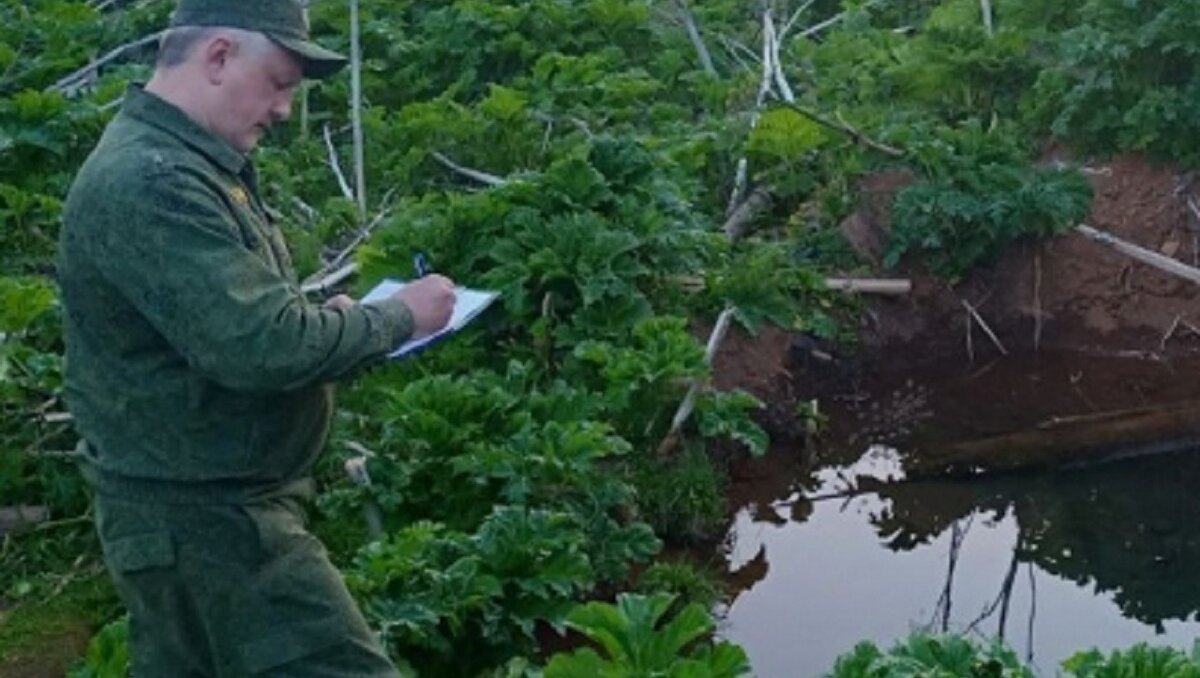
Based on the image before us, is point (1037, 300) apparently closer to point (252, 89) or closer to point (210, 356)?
point (252, 89)

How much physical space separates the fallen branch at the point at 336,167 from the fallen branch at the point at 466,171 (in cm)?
49

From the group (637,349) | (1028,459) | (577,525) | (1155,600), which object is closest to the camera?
(577,525)

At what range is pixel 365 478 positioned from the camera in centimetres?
576

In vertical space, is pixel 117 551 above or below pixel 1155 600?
above

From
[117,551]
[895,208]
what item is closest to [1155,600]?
[895,208]

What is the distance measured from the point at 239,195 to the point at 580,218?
347cm

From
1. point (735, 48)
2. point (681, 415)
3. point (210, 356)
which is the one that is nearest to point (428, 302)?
point (210, 356)

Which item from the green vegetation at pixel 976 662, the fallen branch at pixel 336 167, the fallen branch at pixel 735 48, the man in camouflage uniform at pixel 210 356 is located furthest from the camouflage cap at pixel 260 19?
the fallen branch at pixel 735 48

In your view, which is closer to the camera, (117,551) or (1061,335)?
(117,551)

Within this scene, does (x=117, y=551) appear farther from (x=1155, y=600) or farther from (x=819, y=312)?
(x=819, y=312)

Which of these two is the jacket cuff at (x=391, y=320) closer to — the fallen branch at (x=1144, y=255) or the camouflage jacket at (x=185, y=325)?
the camouflage jacket at (x=185, y=325)

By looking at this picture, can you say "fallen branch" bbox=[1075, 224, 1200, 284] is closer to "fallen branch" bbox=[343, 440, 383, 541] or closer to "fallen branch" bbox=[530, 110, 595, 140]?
"fallen branch" bbox=[530, 110, 595, 140]

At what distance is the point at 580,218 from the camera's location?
6934 millimetres

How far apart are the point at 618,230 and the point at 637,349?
60 centimetres
